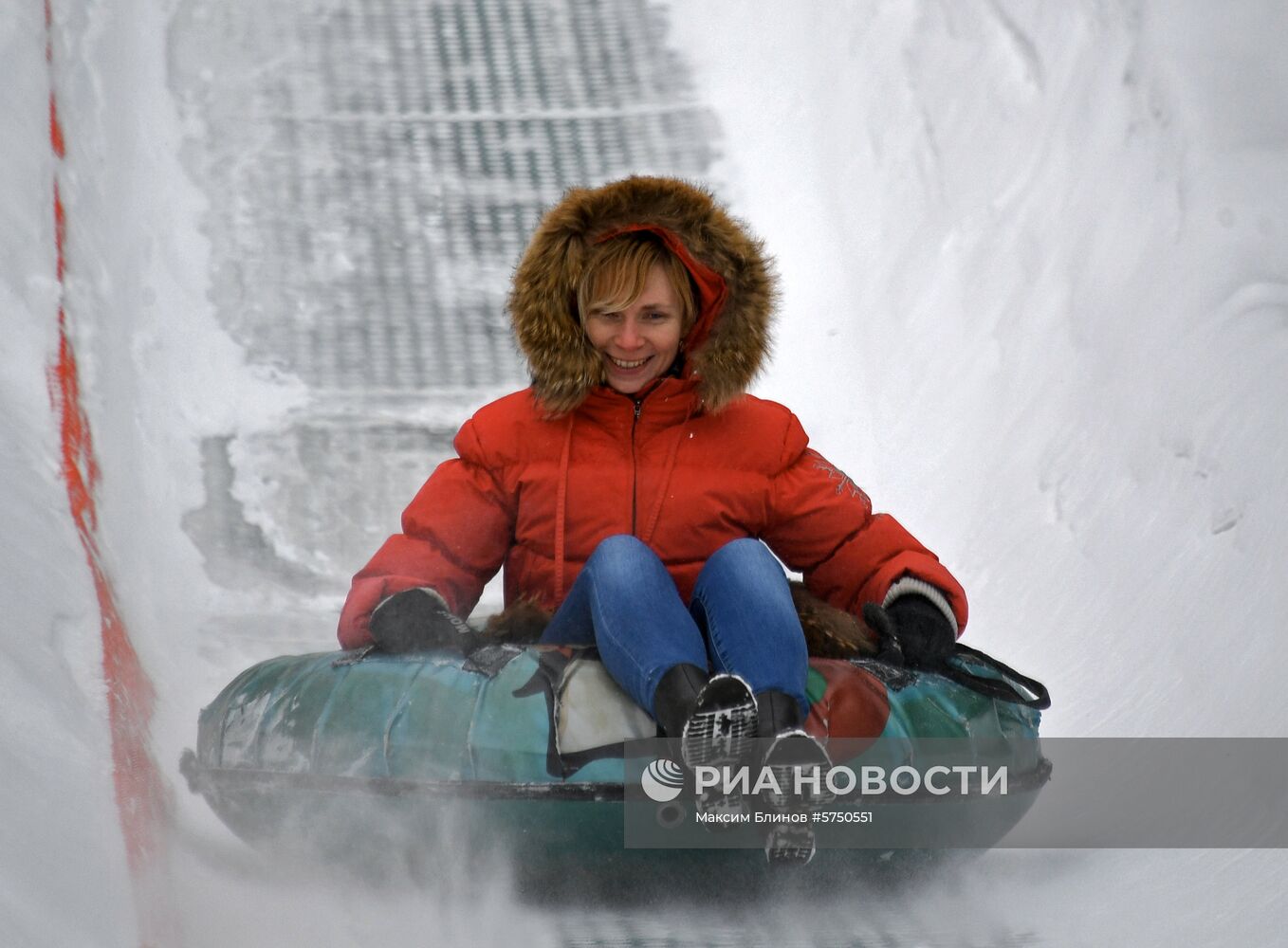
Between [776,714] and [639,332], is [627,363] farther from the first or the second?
[776,714]

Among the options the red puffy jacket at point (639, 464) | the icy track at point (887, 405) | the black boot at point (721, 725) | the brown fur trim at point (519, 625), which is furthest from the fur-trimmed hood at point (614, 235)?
the icy track at point (887, 405)

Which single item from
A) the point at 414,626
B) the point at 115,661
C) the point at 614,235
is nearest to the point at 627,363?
the point at 614,235

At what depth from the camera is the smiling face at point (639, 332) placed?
1735 millimetres

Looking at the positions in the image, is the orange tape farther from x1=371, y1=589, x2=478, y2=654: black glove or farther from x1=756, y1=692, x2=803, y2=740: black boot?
x1=756, y1=692, x2=803, y2=740: black boot

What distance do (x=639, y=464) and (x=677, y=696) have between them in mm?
392

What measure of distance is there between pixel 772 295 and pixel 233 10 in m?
2.78

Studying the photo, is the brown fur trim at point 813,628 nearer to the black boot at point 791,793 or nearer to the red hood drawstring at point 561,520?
the red hood drawstring at point 561,520

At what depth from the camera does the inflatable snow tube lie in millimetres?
1487

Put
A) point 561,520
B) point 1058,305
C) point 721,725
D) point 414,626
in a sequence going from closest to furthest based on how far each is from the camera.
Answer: point 721,725
point 414,626
point 561,520
point 1058,305

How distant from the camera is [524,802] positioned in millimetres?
1481

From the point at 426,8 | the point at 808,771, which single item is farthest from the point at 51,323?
the point at 808,771

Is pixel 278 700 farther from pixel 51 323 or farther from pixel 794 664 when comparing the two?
pixel 51 323

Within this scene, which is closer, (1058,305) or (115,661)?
(115,661)

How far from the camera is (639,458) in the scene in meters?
1.75
